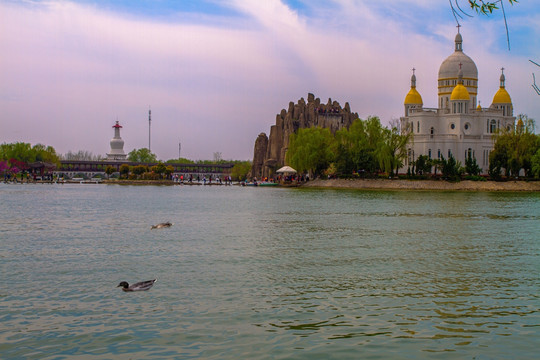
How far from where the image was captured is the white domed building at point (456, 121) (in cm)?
8512

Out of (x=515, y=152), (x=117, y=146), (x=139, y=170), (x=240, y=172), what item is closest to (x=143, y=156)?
(x=117, y=146)

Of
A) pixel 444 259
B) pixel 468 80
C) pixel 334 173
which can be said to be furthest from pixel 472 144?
pixel 444 259

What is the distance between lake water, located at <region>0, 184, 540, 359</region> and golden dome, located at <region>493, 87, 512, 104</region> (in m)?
75.4

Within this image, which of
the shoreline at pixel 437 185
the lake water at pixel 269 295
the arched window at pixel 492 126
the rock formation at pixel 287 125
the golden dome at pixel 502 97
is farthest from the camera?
the rock formation at pixel 287 125

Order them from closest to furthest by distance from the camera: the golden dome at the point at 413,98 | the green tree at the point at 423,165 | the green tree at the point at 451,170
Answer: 1. the green tree at the point at 451,170
2. the green tree at the point at 423,165
3. the golden dome at the point at 413,98

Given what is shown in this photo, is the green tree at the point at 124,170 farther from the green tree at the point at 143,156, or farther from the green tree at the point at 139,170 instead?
the green tree at the point at 143,156

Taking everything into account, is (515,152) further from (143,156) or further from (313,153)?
(143,156)

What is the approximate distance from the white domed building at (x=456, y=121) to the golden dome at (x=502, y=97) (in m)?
3.43

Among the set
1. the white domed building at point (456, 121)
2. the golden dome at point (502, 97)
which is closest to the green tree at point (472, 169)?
the white domed building at point (456, 121)

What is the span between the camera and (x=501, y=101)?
9481cm

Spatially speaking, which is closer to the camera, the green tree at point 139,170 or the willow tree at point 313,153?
the willow tree at point 313,153

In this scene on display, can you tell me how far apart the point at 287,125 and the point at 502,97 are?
53.3 m

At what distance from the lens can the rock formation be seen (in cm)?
13650

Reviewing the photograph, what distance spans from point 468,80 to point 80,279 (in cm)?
8322
